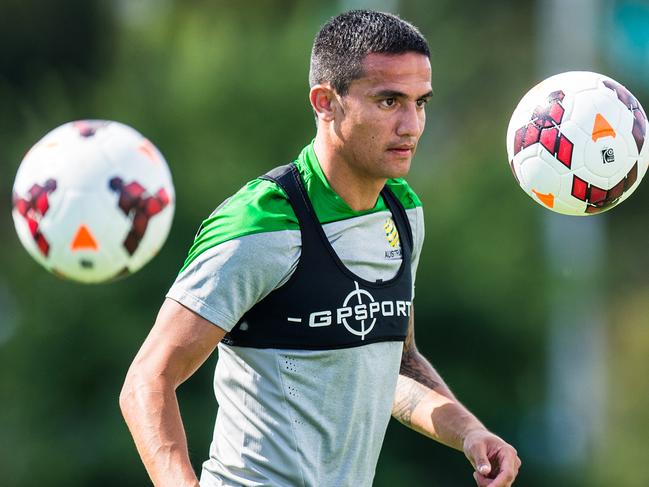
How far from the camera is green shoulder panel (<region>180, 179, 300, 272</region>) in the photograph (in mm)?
5754

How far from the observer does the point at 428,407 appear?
6668 mm

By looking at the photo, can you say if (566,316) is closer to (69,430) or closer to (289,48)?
(289,48)

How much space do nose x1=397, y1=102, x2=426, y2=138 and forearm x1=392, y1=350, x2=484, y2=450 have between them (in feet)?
4.15

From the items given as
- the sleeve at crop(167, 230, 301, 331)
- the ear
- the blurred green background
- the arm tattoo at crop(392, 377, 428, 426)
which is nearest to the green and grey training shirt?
the sleeve at crop(167, 230, 301, 331)

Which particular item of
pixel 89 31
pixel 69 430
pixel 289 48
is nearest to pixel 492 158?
pixel 289 48

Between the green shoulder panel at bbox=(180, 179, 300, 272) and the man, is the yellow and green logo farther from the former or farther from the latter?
the green shoulder panel at bbox=(180, 179, 300, 272)

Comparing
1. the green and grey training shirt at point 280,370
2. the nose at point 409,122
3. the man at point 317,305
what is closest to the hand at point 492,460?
the man at point 317,305

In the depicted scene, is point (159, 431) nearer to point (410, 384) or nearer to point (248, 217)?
point (248, 217)

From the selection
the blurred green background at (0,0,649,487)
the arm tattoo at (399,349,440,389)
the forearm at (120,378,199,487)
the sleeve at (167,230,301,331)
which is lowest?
the blurred green background at (0,0,649,487)

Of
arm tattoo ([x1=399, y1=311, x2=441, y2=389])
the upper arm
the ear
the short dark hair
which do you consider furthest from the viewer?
arm tattoo ([x1=399, y1=311, x2=441, y2=389])

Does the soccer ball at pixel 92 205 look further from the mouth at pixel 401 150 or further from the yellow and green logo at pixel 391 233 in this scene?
the mouth at pixel 401 150

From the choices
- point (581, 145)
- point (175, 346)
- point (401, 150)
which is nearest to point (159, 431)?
point (175, 346)

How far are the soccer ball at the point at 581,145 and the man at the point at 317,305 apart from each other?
0.81m

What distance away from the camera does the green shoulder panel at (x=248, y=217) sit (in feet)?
18.9
